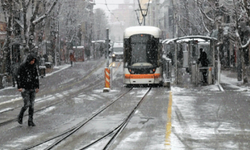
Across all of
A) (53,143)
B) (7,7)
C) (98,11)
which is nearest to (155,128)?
(53,143)

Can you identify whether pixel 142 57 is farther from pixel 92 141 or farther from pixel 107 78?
pixel 92 141

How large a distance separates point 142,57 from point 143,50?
0.38m

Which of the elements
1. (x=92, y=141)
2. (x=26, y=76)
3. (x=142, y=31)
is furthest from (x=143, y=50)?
(x=92, y=141)

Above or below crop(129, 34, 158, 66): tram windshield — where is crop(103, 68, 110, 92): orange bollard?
below

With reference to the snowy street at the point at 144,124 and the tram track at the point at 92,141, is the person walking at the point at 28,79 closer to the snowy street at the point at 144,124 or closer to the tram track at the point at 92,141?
the snowy street at the point at 144,124

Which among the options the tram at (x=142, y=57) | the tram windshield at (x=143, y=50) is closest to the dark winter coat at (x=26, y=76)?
the tram at (x=142, y=57)

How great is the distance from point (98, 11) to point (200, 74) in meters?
111

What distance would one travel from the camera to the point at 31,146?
8.73 metres

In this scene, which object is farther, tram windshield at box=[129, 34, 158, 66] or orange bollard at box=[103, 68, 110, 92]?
tram windshield at box=[129, 34, 158, 66]

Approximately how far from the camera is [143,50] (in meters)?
25.7

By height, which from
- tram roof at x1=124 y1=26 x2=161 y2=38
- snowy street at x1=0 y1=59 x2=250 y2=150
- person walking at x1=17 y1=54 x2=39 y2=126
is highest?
tram roof at x1=124 y1=26 x2=161 y2=38

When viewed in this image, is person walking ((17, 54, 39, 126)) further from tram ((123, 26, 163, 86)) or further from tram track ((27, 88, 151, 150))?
tram ((123, 26, 163, 86))

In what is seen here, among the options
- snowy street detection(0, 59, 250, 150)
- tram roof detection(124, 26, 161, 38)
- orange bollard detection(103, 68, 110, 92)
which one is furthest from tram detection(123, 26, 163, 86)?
snowy street detection(0, 59, 250, 150)

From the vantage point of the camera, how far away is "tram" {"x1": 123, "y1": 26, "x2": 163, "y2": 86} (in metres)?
25.4
